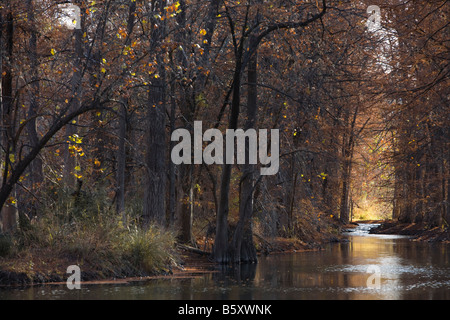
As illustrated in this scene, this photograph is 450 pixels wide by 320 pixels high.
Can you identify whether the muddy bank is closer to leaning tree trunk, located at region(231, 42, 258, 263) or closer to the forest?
the forest

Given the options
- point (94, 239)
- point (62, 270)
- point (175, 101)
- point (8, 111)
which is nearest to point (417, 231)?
point (175, 101)

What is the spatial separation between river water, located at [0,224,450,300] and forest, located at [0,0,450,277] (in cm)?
132

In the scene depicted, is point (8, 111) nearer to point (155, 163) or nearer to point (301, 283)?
point (155, 163)

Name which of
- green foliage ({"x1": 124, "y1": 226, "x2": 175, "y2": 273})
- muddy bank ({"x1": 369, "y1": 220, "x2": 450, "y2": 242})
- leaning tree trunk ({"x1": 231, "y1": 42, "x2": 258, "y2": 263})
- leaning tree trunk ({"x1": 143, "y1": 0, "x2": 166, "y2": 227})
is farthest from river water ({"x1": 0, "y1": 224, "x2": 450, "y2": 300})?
muddy bank ({"x1": 369, "y1": 220, "x2": 450, "y2": 242})

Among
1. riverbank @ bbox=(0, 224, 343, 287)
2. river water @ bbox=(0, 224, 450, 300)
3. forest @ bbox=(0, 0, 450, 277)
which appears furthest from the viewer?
forest @ bbox=(0, 0, 450, 277)

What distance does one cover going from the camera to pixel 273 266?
1928cm

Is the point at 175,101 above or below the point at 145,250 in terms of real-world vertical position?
above

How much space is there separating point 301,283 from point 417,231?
78.3ft

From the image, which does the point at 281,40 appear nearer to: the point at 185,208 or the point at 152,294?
the point at 185,208

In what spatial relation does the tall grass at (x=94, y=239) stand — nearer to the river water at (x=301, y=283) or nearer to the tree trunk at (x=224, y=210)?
the river water at (x=301, y=283)

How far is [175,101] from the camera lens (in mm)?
20719

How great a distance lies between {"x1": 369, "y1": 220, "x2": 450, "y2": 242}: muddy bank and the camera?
31152 mm
